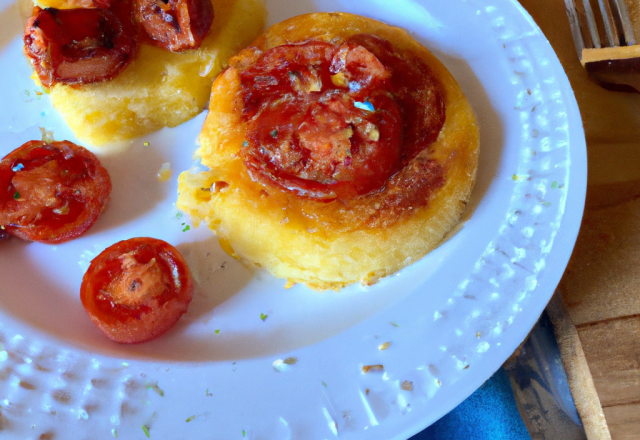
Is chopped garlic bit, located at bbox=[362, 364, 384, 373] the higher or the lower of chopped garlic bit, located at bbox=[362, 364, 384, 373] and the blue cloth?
the higher

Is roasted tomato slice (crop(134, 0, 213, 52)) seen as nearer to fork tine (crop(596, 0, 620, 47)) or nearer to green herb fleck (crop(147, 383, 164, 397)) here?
green herb fleck (crop(147, 383, 164, 397))

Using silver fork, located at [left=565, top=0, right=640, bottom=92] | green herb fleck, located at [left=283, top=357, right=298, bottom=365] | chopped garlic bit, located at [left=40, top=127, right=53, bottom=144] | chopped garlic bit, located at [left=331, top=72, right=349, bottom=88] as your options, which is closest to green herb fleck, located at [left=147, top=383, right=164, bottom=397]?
green herb fleck, located at [left=283, top=357, right=298, bottom=365]

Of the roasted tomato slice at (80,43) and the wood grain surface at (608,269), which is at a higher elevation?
the roasted tomato slice at (80,43)

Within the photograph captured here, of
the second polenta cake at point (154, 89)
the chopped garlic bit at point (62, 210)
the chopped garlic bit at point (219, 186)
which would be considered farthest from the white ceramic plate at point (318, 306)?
the chopped garlic bit at point (219, 186)

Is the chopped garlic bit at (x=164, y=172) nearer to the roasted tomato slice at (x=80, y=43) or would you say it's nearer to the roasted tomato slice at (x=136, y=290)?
the roasted tomato slice at (x=136, y=290)

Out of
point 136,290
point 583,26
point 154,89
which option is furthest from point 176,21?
point 583,26

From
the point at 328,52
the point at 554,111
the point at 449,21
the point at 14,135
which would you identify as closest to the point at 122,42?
the point at 14,135

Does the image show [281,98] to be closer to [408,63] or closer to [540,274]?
[408,63]
